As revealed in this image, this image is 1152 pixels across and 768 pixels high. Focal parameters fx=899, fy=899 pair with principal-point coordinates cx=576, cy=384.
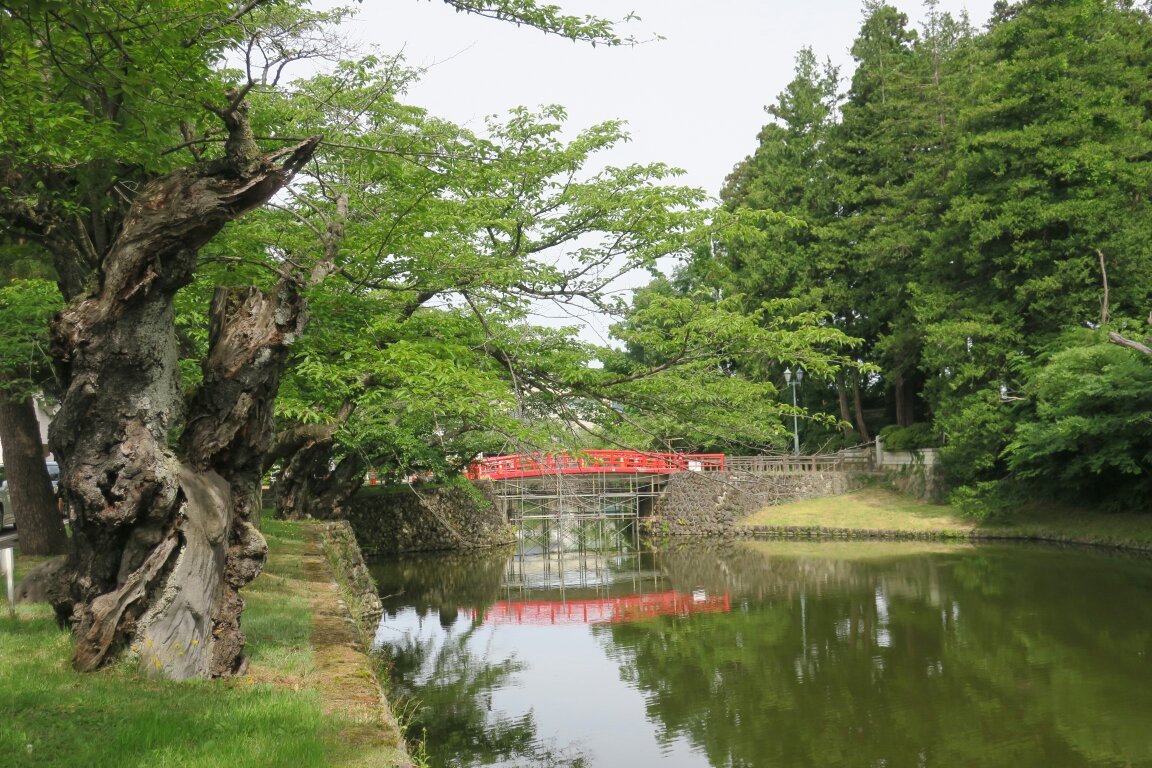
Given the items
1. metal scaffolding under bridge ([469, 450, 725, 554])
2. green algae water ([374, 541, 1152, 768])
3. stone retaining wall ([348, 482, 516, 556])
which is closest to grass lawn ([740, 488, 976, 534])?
metal scaffolding under bridge ([469, 450, 725, 554])

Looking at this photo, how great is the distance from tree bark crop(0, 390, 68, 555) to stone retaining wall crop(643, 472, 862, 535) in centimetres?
1986

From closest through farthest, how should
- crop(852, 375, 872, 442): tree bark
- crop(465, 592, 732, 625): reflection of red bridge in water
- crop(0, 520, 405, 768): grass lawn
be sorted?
crop(0, 520, 405, 768): grass lawn, crop(465, 592, 732, 625): reflection of red bridge in water, crop(852, 375, 872, 442): tree bark

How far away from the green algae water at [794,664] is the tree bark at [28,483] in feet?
14.1

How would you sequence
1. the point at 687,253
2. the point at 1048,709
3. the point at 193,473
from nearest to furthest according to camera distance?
the point at 193,473
the point at 1048,709
the point at 687,253

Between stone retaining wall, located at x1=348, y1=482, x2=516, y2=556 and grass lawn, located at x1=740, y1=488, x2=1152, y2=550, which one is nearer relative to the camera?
grass lawn, located at x1=740, y1=488, x2=1152, y2=550

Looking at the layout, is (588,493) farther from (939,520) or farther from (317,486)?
(317,486)

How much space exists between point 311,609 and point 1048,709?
7.35 m

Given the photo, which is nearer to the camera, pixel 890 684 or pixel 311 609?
pixel 311 609

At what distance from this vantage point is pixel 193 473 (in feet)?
18.4

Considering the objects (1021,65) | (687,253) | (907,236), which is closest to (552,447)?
(687,253)

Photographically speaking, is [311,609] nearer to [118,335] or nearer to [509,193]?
[118,335]

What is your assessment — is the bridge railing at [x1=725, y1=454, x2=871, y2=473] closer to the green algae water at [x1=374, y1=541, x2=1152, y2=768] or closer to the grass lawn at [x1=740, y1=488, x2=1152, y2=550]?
the grass lawn at [x1=740, y1=488, x2=1152, y2=550]

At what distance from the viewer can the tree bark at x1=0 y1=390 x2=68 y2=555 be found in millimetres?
9828

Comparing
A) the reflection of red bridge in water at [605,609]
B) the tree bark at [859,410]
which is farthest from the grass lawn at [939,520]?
the reflection of red bridge in water at [605,609]
